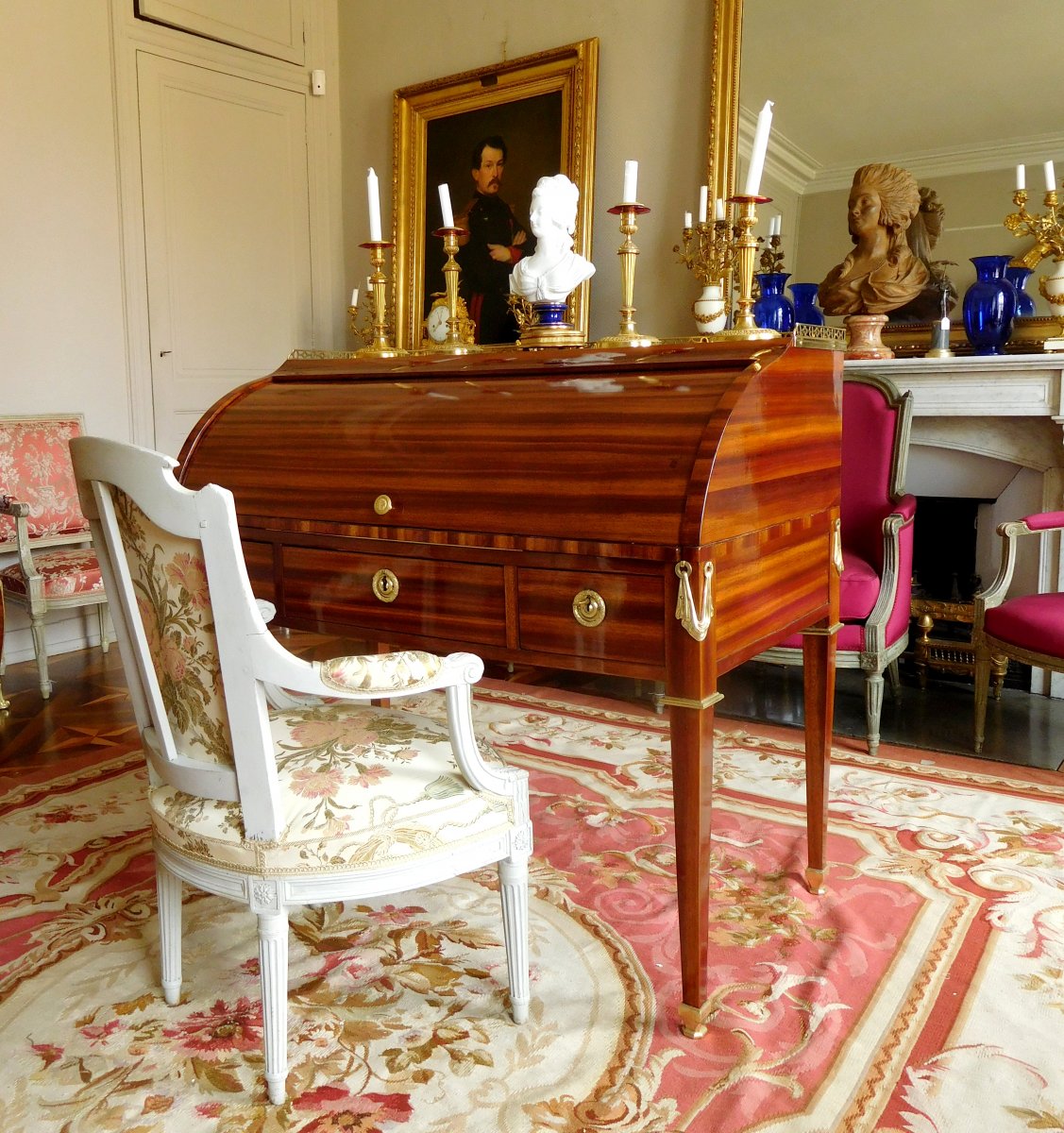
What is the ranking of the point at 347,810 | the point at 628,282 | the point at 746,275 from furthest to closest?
the point at 628,282 → the point at 746,275 → the point at 347,810

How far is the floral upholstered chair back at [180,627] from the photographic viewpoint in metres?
1.43

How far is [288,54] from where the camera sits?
5.21 metres

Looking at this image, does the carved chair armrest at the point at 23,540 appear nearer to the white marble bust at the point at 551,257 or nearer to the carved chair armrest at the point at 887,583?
the white marble bust at the point at 551,257

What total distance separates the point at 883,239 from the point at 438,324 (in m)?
2.10

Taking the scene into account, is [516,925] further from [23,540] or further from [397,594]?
[23,540]

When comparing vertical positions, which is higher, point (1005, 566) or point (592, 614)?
point (592, 614)

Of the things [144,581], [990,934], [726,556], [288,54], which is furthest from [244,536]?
[288,54]

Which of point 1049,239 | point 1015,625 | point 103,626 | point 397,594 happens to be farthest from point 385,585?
point 103,626

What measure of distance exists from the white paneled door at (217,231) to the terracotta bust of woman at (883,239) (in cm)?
296

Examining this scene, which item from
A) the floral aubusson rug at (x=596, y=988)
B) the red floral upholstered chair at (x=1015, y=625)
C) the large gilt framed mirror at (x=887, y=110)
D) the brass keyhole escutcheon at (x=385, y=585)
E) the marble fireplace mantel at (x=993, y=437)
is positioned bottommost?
the floral aubusson rug at (x=596, y=988)

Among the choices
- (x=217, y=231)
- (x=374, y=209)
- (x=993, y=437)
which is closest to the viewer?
(x=374, y=209)

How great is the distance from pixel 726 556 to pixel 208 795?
904 millimetres

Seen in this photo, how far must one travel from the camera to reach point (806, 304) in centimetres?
401

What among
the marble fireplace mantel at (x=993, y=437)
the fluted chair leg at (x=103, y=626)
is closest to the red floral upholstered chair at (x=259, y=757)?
the marble fireplace mantel at (x=993, y=437)
